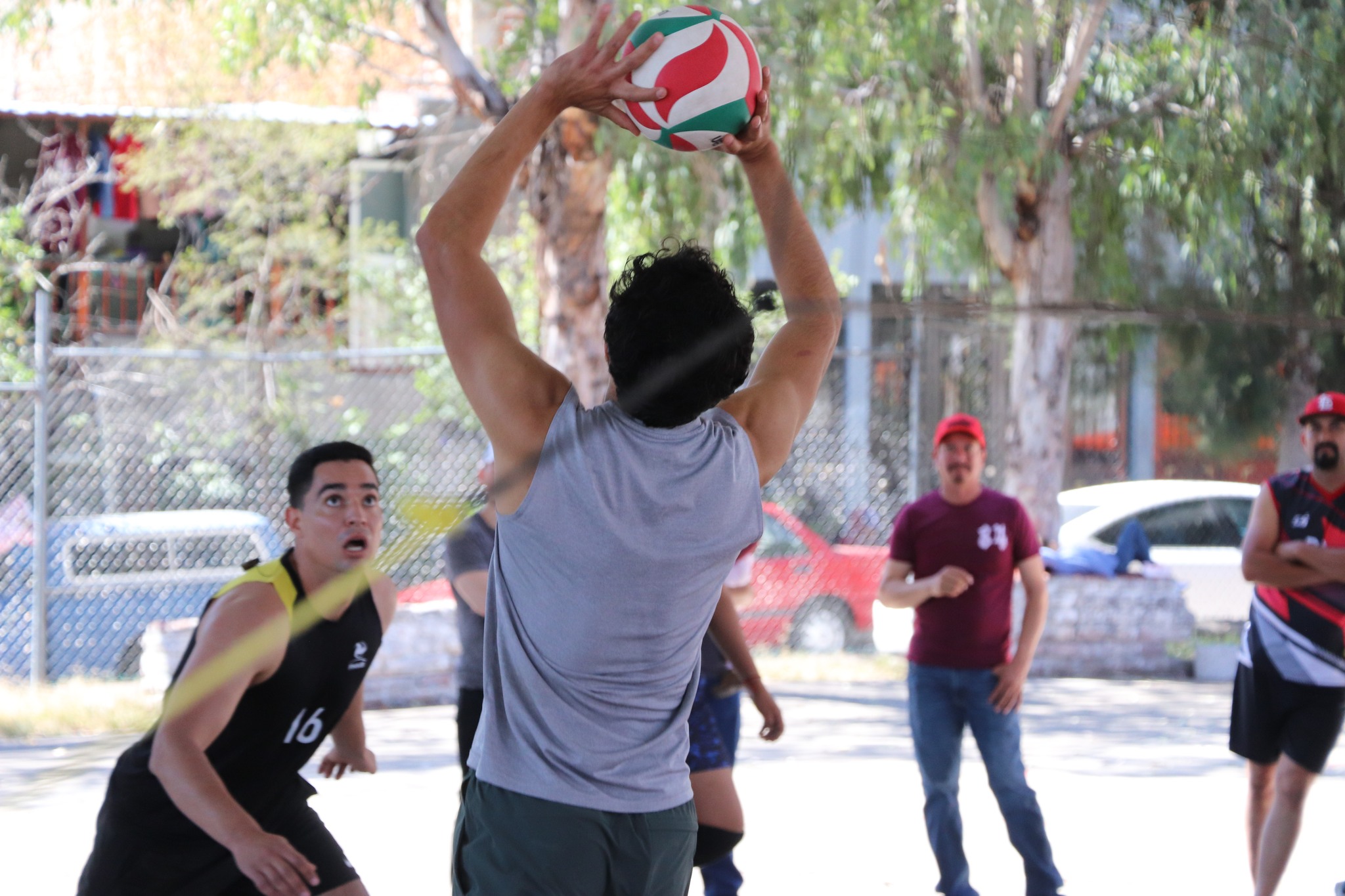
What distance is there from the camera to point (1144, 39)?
11.6m

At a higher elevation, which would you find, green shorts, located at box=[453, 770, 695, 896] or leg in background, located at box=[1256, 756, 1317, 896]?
green shorts, located at box=[453, 770, 695, 896]

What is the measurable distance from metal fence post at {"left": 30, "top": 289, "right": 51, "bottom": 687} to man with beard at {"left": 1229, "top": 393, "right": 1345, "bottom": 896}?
7.26 metres

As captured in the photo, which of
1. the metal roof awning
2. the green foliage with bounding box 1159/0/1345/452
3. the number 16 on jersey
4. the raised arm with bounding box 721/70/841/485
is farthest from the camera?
the metal roof awning

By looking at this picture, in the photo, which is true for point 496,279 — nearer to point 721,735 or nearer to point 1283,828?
point 721,735

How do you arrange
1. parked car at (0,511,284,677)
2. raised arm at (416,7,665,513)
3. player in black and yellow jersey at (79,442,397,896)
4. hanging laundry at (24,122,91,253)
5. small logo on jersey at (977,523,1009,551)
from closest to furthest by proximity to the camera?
raised arm at (416,7,665,513), player in black and yellow jersey at (79,442,397,896), small logo on jersey at (977,523,1009,551), parked car at (0,511,284,677), hanging laundry at (24,122,91,253)

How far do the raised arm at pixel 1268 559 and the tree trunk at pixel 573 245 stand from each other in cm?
479

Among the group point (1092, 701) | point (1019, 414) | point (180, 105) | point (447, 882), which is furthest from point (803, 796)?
point (180, 105)

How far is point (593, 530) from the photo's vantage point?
7.48 ft

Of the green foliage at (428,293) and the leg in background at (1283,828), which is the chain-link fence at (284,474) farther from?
the leg in background at (1283,828)

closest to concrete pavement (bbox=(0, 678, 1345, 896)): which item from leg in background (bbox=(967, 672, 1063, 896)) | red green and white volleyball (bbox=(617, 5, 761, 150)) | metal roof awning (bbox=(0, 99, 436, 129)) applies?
leg in background (bbox=(967, 672, 1063, 896))

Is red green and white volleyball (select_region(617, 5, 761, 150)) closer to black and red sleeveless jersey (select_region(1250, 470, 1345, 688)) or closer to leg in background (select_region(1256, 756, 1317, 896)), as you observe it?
black and red sleeveless jersey (select_region(1250, 470, 1345, 688))

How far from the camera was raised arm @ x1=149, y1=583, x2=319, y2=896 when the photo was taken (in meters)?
2.86

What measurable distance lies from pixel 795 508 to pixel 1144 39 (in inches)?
191

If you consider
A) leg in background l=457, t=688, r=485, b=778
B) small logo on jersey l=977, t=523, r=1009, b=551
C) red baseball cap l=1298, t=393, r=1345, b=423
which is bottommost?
leg in background l=457, t=688, r=485, b=778
